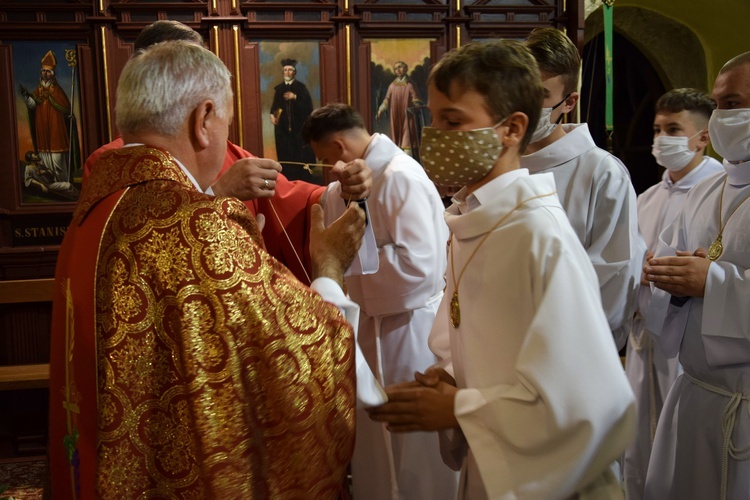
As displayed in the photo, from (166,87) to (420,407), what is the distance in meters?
1.01

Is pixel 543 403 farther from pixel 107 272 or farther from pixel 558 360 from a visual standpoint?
pixel 107 272

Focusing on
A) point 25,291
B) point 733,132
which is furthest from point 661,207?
point 25,291

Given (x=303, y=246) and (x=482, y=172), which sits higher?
(x=482, y=172)

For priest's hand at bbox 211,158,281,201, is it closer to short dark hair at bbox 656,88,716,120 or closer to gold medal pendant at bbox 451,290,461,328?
gold medal pendant at bbox 451,290,461,328

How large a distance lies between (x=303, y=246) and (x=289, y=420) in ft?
5.36

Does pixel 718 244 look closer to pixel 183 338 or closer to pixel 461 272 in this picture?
pixel 461 272

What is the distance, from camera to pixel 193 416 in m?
1.59

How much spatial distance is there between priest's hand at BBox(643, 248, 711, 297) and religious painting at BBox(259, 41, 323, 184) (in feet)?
14.0

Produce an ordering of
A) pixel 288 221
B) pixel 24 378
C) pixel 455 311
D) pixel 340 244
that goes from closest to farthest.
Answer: pixel 455 311 < pixel 340 244 < pixel 288 221 < pixel 24 378

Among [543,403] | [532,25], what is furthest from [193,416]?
[532,25]

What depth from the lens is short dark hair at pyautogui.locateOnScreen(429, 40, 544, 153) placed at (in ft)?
5.71

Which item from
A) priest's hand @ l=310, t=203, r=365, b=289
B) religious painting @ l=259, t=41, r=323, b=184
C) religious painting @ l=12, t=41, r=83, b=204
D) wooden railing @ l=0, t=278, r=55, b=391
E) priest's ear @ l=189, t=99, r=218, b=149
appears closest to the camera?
priest's ear @ l=189, t=99, r=218, b=149

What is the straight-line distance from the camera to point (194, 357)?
1584 millimetres

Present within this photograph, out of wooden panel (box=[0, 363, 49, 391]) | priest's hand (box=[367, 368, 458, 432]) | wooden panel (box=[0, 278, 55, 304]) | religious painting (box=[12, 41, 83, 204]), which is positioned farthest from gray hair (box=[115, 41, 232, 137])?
religious painting (box=[12, 41, 83, 204])
